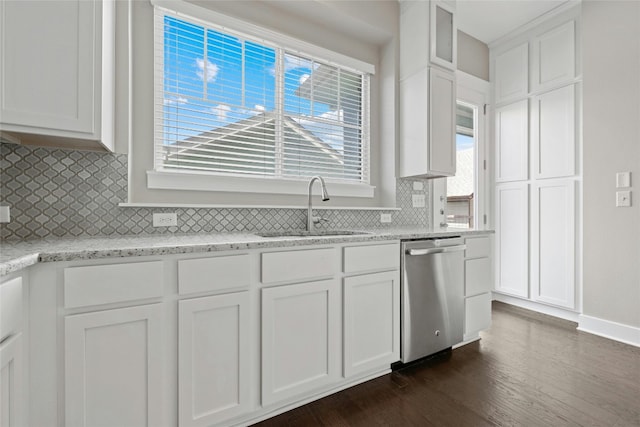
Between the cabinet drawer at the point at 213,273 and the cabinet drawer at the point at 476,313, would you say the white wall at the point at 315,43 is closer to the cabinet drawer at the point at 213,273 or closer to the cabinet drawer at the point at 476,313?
the cabinet drawer at the point at 213,273

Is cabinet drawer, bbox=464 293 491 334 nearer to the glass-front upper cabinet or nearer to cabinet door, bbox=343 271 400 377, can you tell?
cabinet door, bbox=343 271 400 377

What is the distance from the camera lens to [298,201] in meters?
2.53

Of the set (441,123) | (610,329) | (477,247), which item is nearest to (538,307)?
(610,329)

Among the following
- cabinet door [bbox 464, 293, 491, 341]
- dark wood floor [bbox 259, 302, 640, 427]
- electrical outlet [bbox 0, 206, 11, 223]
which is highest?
electrical outlet [bbox 0, 206, 11, 223]

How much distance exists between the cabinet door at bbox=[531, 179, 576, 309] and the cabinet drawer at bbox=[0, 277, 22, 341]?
13.4 ft

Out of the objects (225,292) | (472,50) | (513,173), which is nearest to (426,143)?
(513,173)

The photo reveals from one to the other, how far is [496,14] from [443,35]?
3.27ft

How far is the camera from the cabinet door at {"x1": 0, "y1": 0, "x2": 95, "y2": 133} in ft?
4.11

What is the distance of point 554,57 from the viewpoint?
3188 millimetres

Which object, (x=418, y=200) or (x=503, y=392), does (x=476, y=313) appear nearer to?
(x=503, y=392)

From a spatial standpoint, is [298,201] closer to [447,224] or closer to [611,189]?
[447,224]

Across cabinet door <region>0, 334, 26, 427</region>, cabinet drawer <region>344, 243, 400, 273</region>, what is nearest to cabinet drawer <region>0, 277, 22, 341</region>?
cabinet door <region>0, 334, 26, 427</region>

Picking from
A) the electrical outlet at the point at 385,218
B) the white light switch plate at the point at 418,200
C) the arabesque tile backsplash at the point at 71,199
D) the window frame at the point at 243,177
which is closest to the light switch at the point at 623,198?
the white light switch plate at the point at 418,200

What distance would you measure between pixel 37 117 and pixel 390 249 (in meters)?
1.96
